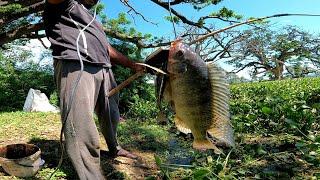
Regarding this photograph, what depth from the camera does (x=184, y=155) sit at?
5262 millimetres

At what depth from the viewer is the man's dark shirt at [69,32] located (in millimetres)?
3455

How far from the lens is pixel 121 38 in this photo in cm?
1030

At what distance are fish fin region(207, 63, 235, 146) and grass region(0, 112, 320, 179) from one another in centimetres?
129

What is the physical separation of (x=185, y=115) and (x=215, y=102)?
173 mm

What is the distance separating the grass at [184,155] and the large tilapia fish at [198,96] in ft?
4.22

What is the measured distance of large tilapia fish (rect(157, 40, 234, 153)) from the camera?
2148 millimetres

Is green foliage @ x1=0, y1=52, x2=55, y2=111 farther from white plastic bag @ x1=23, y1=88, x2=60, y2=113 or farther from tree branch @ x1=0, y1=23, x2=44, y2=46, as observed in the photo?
tree branch @ x1=0, y1=23, x2=44, y2=46

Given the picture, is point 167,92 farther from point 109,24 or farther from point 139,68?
point 109,24

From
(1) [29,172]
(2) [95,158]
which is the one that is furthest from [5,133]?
(2) [95,158]

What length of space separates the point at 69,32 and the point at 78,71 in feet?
1.11

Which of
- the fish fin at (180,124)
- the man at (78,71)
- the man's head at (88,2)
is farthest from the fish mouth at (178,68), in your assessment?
the man's head at (88,2)

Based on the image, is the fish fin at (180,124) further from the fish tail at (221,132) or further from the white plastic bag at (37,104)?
the white plastic bag at (37,104)

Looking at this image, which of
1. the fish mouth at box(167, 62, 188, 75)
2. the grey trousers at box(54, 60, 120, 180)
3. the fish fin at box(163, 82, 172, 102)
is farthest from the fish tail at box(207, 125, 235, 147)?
the grey trousers at box(54, 60, 120, 180)

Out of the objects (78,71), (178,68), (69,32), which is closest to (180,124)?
(178,68)
